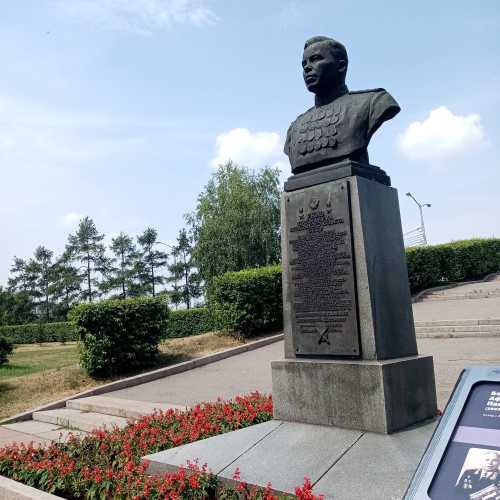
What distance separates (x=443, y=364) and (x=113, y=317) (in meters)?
7.61

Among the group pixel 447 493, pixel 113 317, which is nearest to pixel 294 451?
pixel 447 493

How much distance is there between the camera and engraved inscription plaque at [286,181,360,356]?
15.7ft

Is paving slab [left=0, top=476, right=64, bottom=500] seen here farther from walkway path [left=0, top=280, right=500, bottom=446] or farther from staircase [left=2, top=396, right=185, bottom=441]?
walkway path [left=0, top=280, right=500, bottom=446]

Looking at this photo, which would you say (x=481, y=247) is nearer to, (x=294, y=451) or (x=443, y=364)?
(x=443, y=364)

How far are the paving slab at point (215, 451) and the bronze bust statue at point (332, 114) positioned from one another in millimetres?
2799

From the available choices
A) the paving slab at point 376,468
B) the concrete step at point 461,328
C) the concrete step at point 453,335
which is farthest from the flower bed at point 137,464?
the concrete step at point 461,328

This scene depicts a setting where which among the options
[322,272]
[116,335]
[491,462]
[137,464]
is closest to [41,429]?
[116,335]

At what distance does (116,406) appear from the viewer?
29.3 feet

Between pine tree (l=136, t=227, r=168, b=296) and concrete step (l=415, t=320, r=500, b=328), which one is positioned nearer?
concrete step (l=415, t=320, r=500, b=328)

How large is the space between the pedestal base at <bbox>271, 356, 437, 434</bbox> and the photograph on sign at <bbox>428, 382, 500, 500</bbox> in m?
2.21

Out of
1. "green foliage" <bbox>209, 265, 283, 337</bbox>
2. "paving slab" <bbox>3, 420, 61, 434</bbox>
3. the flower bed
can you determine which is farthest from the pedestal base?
"green foliage" <bbox>209, 265, 283, 337</bbox>

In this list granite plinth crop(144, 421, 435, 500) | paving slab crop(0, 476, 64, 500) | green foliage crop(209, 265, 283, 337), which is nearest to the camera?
granite plinth crop(144, 421, 435, 500)

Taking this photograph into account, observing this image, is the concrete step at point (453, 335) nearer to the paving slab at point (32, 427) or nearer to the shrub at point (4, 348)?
the paving slab at point (32, 427)

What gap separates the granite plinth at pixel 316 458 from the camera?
11.4 feet
